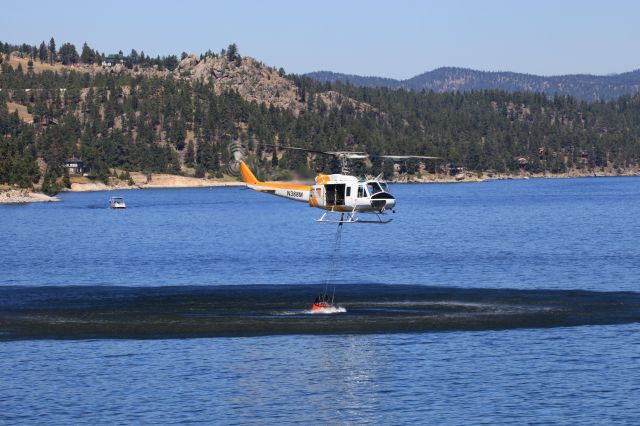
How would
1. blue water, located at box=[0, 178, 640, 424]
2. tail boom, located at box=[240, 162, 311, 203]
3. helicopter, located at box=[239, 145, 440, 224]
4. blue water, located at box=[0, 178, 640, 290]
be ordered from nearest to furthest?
blue water, located at box=[0, 178, 640, 424] → helicopter, located at box=[239, 145, 440, 224] → tail boom, located at box=[240, 162, 311, 203] → blue water, located at box=[0, 178, 640, 290]

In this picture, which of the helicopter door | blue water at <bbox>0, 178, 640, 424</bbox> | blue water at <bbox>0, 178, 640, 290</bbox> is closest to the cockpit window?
the helicopter door

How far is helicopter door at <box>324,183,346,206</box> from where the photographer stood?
71688 millimetres

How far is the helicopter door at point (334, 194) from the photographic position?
71688 mm

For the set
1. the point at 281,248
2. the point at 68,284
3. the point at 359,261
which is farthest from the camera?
the point at 281,248

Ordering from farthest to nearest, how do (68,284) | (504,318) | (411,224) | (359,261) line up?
1. (411,224)
2. (359,261)
3. (68,284)
4. (504,318)

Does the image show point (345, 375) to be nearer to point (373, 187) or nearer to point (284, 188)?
point (373, 187)

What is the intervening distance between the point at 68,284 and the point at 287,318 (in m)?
33.1

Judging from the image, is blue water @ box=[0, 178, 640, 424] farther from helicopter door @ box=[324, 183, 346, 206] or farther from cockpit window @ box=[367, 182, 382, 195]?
cockpit window @ box=[367, 182, 382, 195]

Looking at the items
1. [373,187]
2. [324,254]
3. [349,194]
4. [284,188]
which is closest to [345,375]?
[349,194]

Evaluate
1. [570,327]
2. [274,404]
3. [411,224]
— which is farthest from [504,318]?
[411,224]

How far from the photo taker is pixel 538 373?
59281 millimetres

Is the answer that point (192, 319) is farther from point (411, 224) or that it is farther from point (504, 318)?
point (411, 224)

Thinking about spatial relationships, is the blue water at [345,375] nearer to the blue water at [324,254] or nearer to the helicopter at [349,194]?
the blue water at [324,254]

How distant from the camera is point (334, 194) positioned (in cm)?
7200
